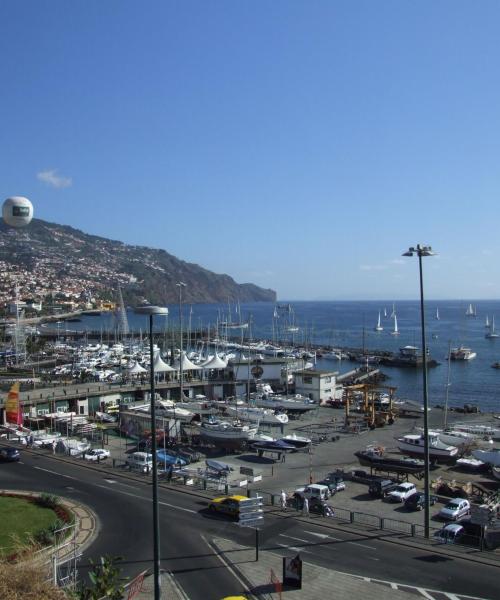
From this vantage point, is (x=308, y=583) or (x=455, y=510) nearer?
(x=308, y=583)

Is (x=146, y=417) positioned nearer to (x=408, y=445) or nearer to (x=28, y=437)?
(x=28, y=437)

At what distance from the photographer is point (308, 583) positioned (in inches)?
477

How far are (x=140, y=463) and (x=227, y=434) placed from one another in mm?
7708

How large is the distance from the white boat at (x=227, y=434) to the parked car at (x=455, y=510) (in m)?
12.4

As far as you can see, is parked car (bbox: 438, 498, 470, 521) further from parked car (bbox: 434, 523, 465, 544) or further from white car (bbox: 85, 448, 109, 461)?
white car (bbox: 85, 448, 109, 461)

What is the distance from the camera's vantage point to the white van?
23.3 meters

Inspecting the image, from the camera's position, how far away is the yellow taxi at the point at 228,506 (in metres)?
16.6

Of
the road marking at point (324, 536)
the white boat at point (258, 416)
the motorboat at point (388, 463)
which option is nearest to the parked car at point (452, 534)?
the road marking at point (324, 536)

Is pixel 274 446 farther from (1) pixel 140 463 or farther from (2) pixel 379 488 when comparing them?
(2) pixel 379 488

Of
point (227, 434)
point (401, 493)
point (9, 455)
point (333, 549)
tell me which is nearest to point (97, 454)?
point (9, 455)

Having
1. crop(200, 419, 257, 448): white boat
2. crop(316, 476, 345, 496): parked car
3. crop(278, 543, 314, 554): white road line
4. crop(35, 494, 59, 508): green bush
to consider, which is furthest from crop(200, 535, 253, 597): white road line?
crop(200, 419, 257, 448): white boat

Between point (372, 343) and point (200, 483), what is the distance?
9865 centimetres

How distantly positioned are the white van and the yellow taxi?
6748 millimetres

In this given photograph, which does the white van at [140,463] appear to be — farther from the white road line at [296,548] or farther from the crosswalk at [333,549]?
the white road line at [296,548]
